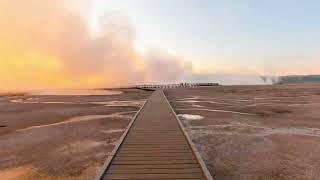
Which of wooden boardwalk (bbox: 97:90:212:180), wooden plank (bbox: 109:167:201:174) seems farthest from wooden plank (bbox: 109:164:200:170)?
wooden plank (bbox: 109:167:201:174)

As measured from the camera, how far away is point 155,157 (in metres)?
11.8

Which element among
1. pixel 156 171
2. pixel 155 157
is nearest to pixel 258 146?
pixel 155 157

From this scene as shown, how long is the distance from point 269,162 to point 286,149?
2.66 meters

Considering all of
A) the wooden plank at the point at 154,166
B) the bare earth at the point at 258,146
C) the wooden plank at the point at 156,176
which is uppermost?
the wooden plank at the point at 154,166

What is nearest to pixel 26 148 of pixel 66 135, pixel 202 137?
pixel 66 135

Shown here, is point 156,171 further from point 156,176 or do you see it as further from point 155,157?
point 155,157

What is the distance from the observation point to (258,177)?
492 inches

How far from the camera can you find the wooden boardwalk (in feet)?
32.5

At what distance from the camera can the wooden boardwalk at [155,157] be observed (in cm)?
991

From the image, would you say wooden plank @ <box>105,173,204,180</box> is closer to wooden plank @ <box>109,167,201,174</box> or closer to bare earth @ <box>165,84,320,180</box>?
wooden plank @ <box>109,167,201,174</box>

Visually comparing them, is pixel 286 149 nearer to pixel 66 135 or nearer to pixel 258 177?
pixel 258 177

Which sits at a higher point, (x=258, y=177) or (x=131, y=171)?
(x=131, y=171)

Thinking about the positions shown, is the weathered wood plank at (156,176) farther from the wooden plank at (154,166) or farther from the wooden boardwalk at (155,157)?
the wooden plank at (154,166)

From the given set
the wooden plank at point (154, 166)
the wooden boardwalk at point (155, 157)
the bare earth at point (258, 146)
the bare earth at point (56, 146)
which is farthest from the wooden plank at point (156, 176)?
the bare earth at point (56, 146)
